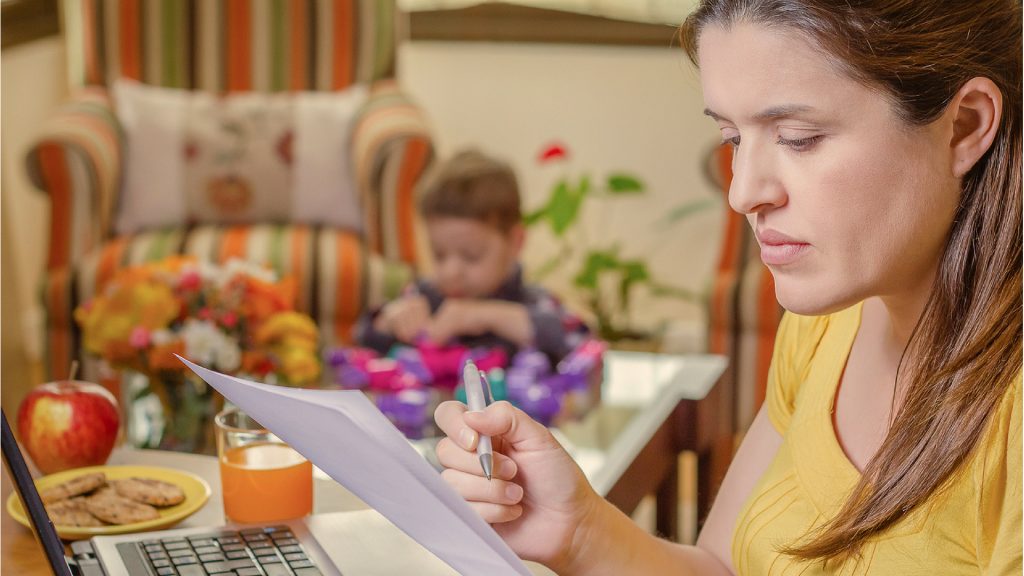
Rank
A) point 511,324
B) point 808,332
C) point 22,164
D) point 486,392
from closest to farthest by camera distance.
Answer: point 486,392, point 808,332, point 511,324, point 22,164

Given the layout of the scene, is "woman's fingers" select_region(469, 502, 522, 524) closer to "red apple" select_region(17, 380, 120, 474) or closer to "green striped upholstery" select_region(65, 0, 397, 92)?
"red apple" select_region(17, 380, 120, 474)

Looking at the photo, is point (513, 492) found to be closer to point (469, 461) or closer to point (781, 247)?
point (469, 461)

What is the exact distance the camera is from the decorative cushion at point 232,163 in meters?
3.38

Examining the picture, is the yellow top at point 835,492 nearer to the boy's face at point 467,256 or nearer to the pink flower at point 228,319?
the pink flower at point 228,319

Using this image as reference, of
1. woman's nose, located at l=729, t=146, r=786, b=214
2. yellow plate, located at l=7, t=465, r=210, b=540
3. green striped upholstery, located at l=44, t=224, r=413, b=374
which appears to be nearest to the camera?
woman's nose, located at l=729, t=146, r=786, b=214

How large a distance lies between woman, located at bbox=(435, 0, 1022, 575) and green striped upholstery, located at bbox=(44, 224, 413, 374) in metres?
2.28

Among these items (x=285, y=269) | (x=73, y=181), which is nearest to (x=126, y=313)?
(x=285, y=269)

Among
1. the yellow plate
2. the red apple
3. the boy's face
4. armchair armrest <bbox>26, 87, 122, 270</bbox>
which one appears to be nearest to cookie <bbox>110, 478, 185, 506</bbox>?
the yellow plate

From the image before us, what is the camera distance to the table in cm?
117

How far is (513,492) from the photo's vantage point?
2.88 ft

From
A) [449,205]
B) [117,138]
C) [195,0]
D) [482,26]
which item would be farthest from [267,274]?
[482,26]

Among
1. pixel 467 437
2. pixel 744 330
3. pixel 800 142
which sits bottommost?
pixel 744 330

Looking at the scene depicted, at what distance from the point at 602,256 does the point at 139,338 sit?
6.92ft

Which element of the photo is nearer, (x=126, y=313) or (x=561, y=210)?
(x=126, y=313)
